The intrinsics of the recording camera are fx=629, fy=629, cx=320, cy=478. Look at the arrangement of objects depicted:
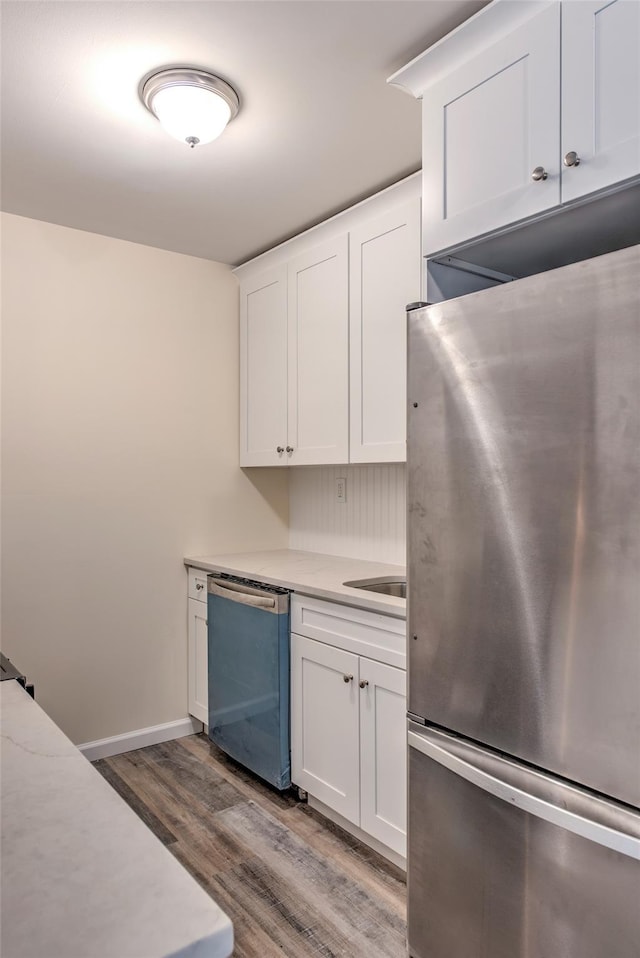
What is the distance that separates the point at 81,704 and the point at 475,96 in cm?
285

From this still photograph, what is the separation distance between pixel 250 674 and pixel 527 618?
1.63 m

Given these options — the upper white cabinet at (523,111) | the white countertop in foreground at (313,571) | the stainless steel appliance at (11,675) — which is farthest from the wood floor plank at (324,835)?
the upper white cabinet at (523,111)

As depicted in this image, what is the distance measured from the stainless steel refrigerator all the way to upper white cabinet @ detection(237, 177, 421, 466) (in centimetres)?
86

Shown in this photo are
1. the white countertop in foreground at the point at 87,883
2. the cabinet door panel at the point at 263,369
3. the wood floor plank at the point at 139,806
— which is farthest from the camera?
the cabinet door panel at the point at 263,369

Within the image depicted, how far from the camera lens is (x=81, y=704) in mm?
2922

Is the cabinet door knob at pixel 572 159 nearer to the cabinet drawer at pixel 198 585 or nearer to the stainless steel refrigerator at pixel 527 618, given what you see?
the stainless steel refrigerator at pixel 527 618

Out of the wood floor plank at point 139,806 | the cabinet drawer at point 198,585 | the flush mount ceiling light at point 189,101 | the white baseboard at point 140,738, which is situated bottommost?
the wood floor plank at point 139,806

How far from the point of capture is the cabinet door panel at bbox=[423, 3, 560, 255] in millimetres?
1425

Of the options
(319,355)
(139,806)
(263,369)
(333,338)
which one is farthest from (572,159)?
(139,806)

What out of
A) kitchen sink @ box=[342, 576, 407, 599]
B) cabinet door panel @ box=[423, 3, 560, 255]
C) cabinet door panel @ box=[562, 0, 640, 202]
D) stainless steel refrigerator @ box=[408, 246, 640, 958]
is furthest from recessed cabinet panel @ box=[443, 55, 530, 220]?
kitchen sink @ box=[342, 576, 407, 599]

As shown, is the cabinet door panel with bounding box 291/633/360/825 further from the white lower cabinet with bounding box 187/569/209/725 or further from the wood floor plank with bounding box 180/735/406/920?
the white lower cabinet with bounding box 187/569/209/725

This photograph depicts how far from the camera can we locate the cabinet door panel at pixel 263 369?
3105mm

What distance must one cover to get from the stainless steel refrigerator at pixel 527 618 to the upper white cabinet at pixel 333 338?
2.81ft

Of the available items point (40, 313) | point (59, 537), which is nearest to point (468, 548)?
point (59, 537)
